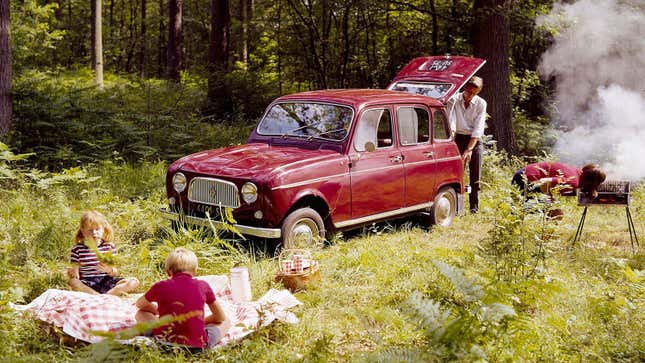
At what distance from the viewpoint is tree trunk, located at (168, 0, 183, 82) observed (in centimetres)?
2219

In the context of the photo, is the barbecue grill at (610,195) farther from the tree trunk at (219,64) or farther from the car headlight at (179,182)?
the tree trunk at (219,64)

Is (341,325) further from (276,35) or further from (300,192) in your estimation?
(276,35)

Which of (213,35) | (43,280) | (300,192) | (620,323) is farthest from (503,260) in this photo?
(213,35)

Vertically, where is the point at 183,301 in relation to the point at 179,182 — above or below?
below

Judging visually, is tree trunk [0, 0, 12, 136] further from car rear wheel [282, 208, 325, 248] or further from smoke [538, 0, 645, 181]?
smoke [538, 0, 645, 181]

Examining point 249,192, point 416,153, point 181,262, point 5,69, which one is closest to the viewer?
point 181,262

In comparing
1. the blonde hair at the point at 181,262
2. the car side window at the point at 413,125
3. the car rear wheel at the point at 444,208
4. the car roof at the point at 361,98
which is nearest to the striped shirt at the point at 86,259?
the blonde hair at the point at 181,262

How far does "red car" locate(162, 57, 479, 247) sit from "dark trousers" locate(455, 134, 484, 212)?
0.55 metres

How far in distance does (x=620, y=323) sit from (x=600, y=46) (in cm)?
1504

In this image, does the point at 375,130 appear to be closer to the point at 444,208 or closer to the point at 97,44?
the point at 444,208

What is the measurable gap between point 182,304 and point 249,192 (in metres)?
2.44

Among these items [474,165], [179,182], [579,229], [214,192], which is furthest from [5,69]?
[579,229]

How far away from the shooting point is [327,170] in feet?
23.6

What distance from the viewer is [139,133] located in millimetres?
12180
